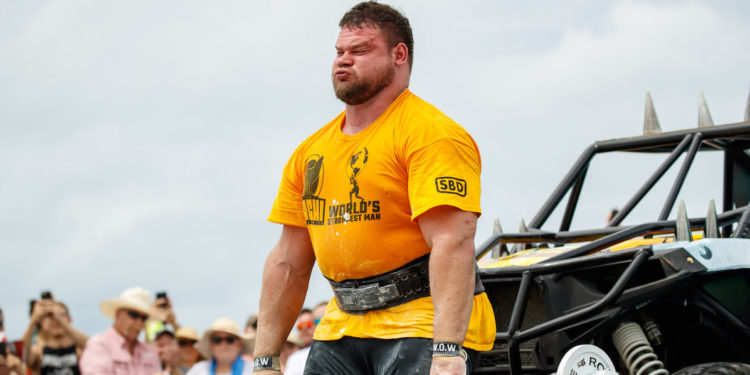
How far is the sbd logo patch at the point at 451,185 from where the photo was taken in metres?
2.66

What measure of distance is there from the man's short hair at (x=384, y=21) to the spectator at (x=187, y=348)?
5.27 meters

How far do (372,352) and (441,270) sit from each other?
42 centimetres

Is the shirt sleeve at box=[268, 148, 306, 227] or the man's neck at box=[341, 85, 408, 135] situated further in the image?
the shirt sleeve at box=[268, 148, 306, 227]

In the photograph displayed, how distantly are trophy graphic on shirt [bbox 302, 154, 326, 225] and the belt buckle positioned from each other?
235mm

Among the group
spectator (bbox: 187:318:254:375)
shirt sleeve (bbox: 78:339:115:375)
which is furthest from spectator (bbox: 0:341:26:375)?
spectator (bbox: 187:318:254:375)

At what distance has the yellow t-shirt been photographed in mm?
2713

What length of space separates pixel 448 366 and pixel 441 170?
54 centimetres

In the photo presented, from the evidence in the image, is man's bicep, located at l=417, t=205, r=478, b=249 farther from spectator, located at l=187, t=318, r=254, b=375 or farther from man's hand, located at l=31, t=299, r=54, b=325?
man's hand, located at l=31, t=299, r=54, b=325

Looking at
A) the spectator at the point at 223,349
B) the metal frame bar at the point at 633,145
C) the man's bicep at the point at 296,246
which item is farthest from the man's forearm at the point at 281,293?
the spectator at the point at 223,349

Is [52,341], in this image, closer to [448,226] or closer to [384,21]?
[384,21]

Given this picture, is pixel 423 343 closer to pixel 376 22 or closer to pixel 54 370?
pixel 376 22

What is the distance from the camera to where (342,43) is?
2.98 meters

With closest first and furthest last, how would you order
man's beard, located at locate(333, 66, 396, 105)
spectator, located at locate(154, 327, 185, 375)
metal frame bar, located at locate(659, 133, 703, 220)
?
man's beard, located at locate(333, 66, 396, 105) → metal frame bar, located at locate(659, 133, 703, 220) → spectator, located at locate(154, 327, 185, 375)

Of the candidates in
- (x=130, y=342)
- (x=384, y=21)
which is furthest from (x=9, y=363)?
(x=384, y=21)
